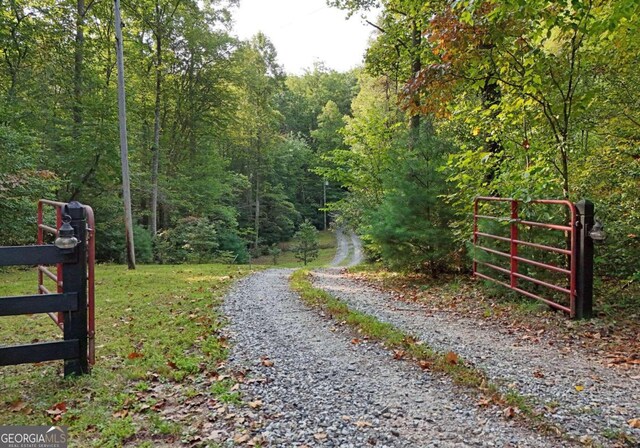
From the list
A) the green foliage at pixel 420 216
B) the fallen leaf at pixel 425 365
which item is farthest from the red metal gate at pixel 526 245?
the fallen leaf at pixel 425 365

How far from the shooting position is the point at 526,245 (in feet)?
21.0

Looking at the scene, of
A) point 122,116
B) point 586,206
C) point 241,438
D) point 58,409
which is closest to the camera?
point 241,438

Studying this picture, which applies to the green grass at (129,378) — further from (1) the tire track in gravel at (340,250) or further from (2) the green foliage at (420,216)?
(1) the tire track in gravel at (340,250)

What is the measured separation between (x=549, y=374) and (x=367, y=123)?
40.8ft

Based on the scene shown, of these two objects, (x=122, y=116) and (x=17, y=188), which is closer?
(x=17, y=188)

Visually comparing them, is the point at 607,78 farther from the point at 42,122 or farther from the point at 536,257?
the point at 42,122

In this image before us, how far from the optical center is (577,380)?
3.66m

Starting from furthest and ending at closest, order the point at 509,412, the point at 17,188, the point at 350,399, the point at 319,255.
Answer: the point at 319,255 < the point at 17,188 < the point at 350,399 < the point at 509,412

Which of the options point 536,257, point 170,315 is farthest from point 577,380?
point 170,315

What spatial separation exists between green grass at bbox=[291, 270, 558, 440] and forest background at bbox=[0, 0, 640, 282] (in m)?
2.98

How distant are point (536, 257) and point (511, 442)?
4366mm

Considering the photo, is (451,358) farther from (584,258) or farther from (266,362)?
(584,258)

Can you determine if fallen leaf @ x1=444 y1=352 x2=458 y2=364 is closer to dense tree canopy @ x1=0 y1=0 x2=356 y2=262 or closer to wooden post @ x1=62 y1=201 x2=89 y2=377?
wooden post @ x1=62 y1=201 x2=89 y2=377

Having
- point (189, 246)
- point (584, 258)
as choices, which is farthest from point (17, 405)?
point (189, 246)
